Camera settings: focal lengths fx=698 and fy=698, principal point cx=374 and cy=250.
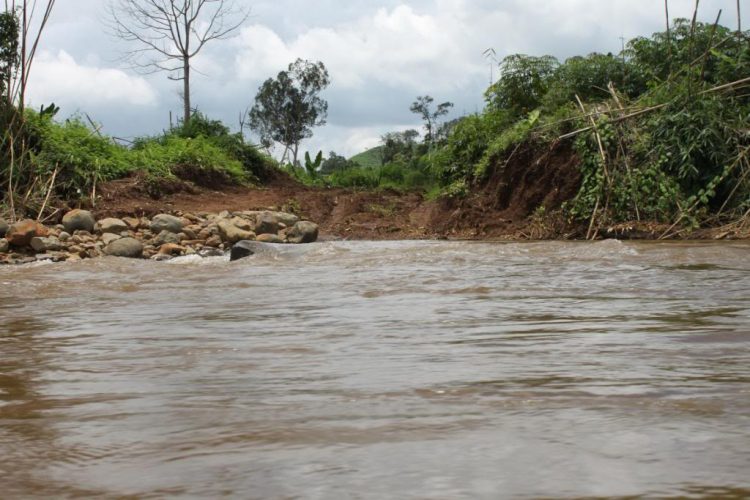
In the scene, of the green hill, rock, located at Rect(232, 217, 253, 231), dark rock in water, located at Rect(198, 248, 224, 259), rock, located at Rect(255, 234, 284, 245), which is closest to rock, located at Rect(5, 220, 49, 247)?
dark rock in water, located at Rect(198, 248, 224, 259)

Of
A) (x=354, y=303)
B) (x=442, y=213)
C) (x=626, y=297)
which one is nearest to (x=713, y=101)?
(x=442, y=213)

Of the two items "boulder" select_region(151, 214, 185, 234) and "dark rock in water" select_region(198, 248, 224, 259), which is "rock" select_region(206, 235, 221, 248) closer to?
"dark rock in water" select_region(198, 248, 224, 259)

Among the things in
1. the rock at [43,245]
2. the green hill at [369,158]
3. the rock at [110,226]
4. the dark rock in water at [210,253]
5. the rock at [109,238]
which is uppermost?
the green hill at [369,158]

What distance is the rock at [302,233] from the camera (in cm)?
992

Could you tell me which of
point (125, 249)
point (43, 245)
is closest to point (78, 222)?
point (43, 245)

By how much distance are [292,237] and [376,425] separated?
8749 millimetres

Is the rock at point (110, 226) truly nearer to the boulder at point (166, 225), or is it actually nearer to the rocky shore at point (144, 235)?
the rocky shore at point (144, 235)

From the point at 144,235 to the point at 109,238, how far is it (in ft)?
1.86

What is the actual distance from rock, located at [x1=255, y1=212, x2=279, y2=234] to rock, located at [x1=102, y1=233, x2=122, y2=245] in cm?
195

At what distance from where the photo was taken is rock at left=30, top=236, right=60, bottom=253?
827cm

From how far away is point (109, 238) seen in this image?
348 inches

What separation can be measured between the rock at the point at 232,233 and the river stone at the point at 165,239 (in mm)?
613

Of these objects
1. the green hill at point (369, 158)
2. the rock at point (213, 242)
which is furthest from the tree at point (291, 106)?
the rock at point (213, 242)

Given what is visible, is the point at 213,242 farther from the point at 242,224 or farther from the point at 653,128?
the point at 653,128
